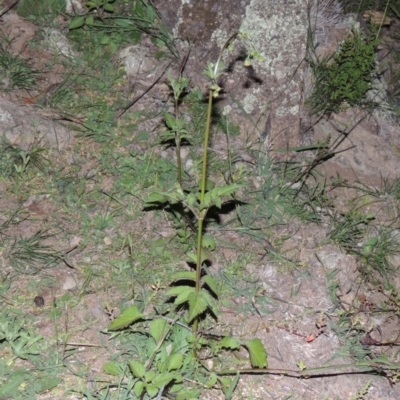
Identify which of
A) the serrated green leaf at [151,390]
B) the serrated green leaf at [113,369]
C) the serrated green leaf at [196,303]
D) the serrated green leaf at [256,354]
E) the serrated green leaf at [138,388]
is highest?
the serrated green leaf at [196,303]

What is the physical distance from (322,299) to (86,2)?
2495mm

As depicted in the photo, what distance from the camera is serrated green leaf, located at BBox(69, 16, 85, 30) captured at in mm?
3910

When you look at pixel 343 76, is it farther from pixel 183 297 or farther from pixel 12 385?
pixel 12 385

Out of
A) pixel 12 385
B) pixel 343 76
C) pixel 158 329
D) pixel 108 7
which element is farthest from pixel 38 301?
pixel 343 76

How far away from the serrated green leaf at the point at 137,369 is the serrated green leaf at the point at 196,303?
0.29 metres

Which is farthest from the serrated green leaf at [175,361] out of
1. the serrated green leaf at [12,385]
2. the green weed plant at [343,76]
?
the green weed plant at [343,76]

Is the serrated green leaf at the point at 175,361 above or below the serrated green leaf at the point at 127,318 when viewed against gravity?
below

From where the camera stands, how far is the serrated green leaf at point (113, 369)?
2463mm

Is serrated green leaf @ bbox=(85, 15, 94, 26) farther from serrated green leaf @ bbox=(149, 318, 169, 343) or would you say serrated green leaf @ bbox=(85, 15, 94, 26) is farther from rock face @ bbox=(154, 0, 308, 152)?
serrated green leaf @ bbox=(149, 318, 169, 343)

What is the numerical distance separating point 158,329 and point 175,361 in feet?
0.48

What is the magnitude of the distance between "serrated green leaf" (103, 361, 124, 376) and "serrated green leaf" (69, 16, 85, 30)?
232cm

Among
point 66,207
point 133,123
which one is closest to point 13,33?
point 133,123

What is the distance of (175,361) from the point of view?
2.41 metres

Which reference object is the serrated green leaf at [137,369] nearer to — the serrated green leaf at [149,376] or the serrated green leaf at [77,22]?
the serrated green leaf at [149,376]
